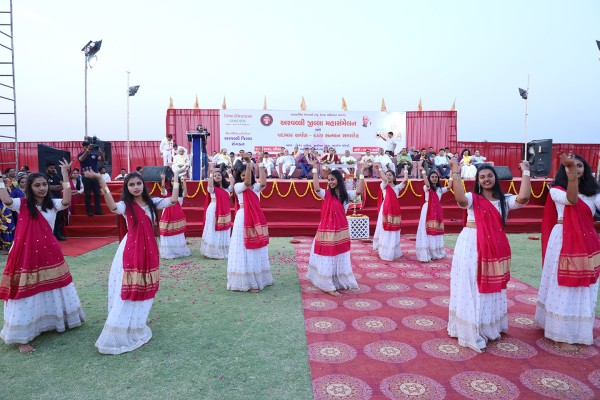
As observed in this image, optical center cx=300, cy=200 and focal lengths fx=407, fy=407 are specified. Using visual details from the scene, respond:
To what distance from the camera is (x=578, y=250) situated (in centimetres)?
313

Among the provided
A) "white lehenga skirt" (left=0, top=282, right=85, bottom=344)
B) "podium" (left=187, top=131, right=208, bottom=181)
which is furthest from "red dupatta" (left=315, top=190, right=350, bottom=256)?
"podium" (left=187, top=131, right=208, bottom=181)

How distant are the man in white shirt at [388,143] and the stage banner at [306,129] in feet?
0.17

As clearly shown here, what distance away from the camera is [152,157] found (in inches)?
680

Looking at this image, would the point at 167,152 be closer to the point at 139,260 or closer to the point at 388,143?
the point at 388,143

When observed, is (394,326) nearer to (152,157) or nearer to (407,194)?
(407,194)

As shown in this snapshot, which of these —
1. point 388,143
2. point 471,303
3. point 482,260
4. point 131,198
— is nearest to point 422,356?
point 471,303

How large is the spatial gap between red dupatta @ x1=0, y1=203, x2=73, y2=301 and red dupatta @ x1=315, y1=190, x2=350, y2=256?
102 inches

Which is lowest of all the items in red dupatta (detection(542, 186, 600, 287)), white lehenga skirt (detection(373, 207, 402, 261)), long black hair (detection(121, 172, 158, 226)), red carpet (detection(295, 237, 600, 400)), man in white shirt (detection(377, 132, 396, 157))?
red carpet (detection(295, 237, 600, 400))

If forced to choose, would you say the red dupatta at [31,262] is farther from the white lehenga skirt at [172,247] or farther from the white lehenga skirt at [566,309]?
the white lehenga skirt at [566,309]

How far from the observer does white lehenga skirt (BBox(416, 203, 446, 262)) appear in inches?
247

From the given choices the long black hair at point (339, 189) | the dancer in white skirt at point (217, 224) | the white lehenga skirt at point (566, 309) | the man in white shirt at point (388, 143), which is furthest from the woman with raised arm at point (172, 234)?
the man in white shirt at point (388, 143)

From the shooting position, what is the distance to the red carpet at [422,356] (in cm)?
254

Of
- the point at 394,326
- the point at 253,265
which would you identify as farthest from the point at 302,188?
the point at 394,326

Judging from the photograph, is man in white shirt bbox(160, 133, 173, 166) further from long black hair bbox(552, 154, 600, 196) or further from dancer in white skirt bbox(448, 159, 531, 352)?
long black hair bbox(552, 154, 600, 196)
